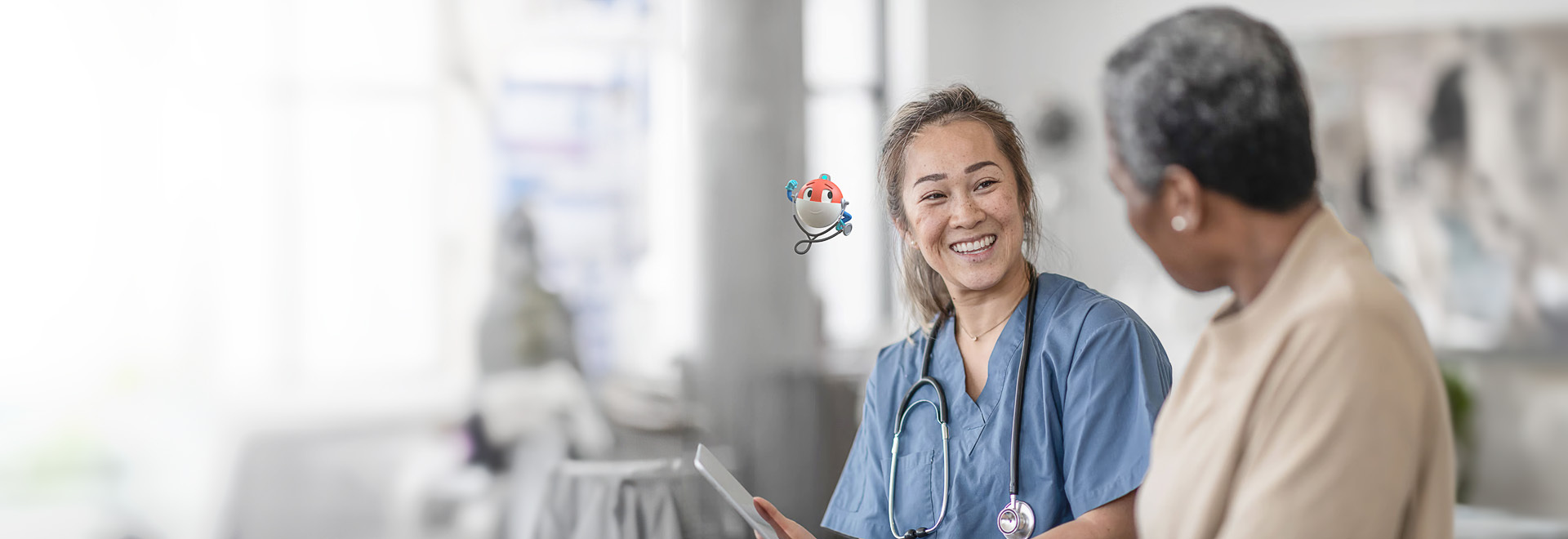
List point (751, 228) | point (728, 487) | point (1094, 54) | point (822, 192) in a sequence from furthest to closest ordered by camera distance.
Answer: point (1094, 54) → point (751, 228) → point (822, 192) → point (728, 487)

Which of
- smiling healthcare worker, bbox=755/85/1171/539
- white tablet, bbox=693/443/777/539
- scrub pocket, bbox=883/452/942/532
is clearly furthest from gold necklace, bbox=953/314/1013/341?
white tablet, bbox=693/443/777/539

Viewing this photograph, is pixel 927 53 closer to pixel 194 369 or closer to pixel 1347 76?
pixel 1347 76

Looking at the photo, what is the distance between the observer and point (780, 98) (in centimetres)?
237

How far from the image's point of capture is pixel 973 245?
925 mm

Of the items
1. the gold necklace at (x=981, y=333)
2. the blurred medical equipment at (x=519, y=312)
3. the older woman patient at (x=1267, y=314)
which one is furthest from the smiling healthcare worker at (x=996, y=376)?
the blurred medical equipment at (x=519, y=312)

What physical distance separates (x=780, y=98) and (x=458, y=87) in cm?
83

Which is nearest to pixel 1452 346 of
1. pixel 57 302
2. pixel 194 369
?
pixel 194 369

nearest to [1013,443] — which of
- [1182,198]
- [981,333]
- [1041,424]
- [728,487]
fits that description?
[1041,424]

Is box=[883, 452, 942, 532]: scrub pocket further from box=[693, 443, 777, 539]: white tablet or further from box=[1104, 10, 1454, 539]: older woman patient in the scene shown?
box=[1104, 10, 1454, 539]: older woman patient

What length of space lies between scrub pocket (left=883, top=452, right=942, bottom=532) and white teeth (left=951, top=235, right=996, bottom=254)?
22 centimetres

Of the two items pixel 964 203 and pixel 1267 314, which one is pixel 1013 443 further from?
pixel 1267 314

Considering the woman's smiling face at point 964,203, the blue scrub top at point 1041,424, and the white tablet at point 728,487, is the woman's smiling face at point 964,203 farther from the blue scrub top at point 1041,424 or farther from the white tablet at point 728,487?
the white tablet at point 728,487

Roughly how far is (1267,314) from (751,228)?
180 centimetres

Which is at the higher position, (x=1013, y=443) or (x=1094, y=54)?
(x=1094, y=54)
